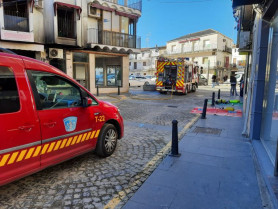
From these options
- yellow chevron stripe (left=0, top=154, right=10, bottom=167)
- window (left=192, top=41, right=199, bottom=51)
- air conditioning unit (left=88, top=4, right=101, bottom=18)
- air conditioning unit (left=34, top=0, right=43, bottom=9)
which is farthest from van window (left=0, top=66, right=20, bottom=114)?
window (left=192, top=41, right=199, bottom=51)

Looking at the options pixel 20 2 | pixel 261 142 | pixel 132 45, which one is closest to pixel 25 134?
pixel 261 142

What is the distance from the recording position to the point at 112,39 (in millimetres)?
18359

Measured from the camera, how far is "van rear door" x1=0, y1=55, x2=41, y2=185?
9.30ft

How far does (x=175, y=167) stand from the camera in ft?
13.9

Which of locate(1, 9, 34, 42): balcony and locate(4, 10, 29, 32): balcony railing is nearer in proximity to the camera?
locate(1, 9, 34, 42): balcony

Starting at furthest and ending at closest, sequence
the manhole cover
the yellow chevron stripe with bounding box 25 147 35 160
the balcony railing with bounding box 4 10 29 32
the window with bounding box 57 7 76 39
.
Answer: the window with bounding box 57 7 76 39 → the balcony railing with bounding box 4 10 29 32 → the manhole cover → the yellow chevron stripe with bounding box 25 147 35 160

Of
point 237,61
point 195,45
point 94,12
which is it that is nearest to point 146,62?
point 195,45

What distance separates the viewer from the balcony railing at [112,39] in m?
17.2

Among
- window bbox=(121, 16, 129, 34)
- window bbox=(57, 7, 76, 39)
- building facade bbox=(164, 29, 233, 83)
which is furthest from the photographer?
building facade bbox=(164, 29, 233, 83)

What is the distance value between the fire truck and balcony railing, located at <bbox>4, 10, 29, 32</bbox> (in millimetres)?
10073

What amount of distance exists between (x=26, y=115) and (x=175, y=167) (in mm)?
2789

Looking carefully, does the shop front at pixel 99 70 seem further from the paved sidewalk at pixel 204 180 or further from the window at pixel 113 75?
the paved sidewalk at pixel 204 180

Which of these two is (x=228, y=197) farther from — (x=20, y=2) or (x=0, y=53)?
(x=20, y=2)

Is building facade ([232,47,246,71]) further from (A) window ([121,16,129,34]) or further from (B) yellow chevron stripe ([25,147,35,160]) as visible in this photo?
(B) yellow chevron stripe ([25,147,35,160])
